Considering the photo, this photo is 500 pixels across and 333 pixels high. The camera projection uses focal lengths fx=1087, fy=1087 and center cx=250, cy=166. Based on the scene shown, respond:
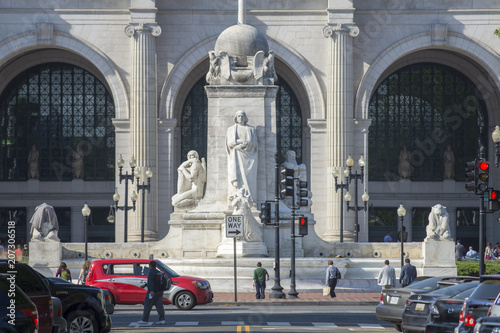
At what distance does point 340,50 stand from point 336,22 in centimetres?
160

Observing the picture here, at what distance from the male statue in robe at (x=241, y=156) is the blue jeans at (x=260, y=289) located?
4.17 meters

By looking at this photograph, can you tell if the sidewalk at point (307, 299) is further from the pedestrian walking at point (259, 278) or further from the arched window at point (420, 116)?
the arched window at point (420, 116)

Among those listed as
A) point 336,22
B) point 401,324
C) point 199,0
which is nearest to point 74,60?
point 199,0

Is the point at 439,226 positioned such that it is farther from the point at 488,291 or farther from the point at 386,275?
the point at 488,291

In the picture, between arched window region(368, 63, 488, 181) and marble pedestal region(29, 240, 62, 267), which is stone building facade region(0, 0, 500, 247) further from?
marble pedestal region(29, 240, 62, 267)

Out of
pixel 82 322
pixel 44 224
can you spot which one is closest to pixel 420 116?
pixel 44 224

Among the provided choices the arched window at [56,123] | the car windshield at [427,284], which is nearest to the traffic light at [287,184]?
the car windshield at [427,284]

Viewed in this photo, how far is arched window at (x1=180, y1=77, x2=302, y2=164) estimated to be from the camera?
220ft

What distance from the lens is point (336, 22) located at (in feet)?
203

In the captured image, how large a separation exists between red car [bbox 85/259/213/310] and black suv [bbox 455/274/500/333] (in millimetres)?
14102

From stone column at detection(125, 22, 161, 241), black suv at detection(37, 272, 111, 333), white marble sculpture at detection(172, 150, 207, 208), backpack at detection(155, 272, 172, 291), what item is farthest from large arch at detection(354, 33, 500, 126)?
black suv at detection(37, 272, 111, 333)

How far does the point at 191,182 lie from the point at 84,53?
2458 cm

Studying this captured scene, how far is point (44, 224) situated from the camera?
40656 millimetres

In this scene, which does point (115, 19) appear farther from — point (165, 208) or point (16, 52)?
point (165, 208)
